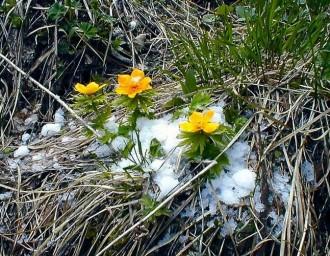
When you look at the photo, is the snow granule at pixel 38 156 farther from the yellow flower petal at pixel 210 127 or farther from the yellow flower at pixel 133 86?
the yellow flower petal at pixel 210 127

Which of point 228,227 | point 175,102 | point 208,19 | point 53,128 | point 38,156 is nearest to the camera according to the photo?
point 228,227

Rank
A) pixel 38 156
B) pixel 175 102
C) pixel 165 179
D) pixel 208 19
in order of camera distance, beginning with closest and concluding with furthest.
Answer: pixel 165 179, pixel 175 102, pixel 38 156, pixel 208 19

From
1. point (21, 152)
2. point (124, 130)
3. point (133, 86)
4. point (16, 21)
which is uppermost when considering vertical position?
point (16, 21)

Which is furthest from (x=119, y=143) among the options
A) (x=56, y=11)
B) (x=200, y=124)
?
(x=56, y=11)

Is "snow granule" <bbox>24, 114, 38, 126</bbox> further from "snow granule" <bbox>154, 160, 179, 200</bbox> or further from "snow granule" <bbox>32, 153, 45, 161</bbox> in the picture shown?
"snow granule" <bbox>154, 160, 179, 200</bbox>

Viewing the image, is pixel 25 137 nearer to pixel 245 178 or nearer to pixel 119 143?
pixel 119 143

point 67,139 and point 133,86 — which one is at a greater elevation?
point 133,86

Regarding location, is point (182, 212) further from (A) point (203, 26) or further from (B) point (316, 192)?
(A) point (203, 26)
